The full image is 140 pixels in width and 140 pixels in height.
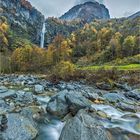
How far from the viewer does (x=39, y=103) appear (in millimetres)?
18703

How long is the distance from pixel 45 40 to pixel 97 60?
108949 millimetres

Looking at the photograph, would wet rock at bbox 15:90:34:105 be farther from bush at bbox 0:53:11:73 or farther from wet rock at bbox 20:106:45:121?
bush at bbox 0:53:11:73

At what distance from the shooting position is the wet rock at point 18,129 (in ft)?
33.2

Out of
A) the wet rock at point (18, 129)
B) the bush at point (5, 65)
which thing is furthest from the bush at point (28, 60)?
the wet rock at point (18, 129)

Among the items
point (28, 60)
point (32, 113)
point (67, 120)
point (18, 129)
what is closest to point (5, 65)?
point (28, 60)

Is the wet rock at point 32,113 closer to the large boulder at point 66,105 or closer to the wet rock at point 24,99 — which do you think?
the large boulder at point 66,105

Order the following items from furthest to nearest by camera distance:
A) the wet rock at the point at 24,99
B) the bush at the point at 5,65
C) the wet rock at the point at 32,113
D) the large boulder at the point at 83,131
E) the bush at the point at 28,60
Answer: the bush at the point at 28,60 < the bush at the point at 5,65 < the wet rock at the point at 24,99 < the wet rock at the point at 32,113 < the large boulder at the point at 83,131

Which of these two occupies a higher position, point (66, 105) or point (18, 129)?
point (66, 105)

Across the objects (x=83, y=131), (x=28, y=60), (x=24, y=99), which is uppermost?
(x=28, y=60)

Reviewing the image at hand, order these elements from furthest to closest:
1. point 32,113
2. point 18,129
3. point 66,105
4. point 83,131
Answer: point 66,105 < point 32,113 < point 18,129 < point 83,131

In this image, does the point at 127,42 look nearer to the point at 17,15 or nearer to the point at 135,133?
the point at 135,133

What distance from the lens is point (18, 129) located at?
10.5 metres

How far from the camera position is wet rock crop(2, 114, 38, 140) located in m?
10.1

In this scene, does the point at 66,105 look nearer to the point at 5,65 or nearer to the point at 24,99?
the point at 24,99
